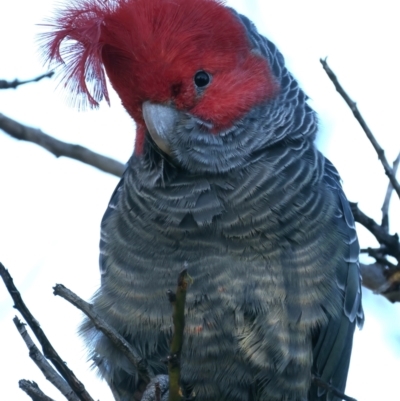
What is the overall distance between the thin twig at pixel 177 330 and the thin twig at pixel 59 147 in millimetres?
2521

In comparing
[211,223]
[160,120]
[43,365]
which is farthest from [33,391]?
[160,120]

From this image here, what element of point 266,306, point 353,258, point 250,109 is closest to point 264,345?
point 266,306

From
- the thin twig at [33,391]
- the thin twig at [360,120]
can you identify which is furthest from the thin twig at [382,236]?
the thin twig at [33,391]

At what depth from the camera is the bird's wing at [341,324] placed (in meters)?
4.00

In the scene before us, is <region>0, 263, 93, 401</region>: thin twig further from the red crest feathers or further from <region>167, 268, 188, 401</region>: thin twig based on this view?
the red crest feathers

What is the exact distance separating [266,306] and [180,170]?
3.18 ft

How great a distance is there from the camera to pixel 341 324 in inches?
161

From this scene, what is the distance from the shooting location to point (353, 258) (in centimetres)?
421

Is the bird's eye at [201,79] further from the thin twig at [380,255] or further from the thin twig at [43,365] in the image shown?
the thin twig at [43,365]

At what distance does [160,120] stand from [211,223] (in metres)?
0.66

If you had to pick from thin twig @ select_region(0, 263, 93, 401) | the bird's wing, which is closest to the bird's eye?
the bird's wing

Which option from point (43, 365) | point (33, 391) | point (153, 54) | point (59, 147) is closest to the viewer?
point (33, 391)

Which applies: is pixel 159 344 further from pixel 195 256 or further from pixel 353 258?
pixel 353 258

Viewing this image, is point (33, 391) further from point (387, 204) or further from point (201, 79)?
point (387, 204)
